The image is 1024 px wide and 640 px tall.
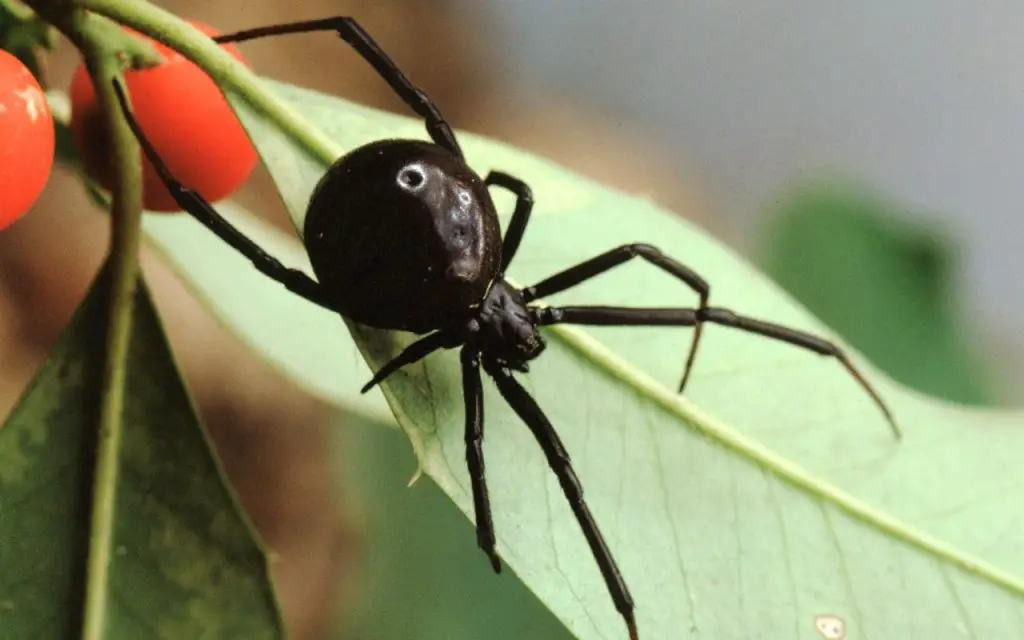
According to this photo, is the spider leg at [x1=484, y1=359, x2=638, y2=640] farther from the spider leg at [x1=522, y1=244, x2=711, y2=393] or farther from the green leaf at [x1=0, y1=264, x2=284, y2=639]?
the green leaf at [x1=0, y1=264, x2=284, y2=639]

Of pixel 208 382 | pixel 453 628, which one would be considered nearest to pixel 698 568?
pixel 453 628

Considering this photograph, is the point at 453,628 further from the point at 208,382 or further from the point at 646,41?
the point at 646,41

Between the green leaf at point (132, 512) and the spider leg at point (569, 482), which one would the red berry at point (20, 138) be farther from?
the spider leg at point (569, 482)

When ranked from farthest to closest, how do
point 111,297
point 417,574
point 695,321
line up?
point 417,574, point 695,321, point 111,297

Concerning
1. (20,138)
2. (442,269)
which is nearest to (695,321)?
(442,269)

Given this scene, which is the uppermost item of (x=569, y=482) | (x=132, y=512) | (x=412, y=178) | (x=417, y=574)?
(x=412, y=178)

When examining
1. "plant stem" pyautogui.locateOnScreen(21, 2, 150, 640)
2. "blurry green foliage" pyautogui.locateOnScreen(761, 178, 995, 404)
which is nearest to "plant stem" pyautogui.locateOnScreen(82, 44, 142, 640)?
"plant stem" pyautogui.locateOnScreen(21, 2, 150, 640)

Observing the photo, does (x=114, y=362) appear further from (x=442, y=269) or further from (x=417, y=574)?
(x=417, y=574)

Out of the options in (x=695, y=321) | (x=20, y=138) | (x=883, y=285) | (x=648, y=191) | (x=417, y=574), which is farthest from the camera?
(x=648, y=191)

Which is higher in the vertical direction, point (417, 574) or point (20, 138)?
point (20, 138)
